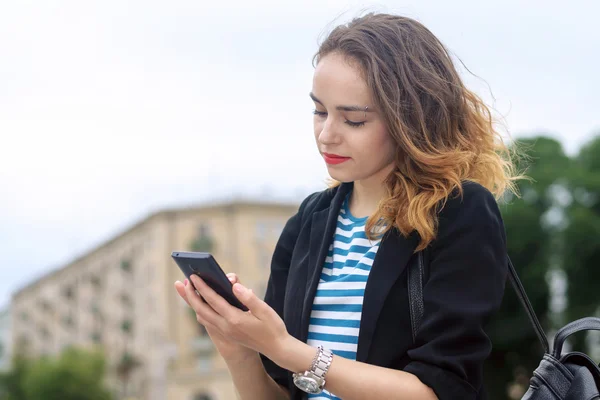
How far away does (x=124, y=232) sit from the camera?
6025 cm

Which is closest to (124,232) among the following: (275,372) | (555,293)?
(555,293)

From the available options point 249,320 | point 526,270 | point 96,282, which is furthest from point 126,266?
point 249,320

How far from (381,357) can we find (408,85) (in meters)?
0.76

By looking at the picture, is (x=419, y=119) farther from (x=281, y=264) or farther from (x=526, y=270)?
(x=526, y=270)

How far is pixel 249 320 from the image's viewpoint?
84.7 inches

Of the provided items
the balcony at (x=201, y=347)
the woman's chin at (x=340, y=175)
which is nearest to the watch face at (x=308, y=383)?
the woman's chin at (x=340, y=175)

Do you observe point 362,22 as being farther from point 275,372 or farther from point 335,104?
point 275,372

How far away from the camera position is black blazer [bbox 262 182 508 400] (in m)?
2.16

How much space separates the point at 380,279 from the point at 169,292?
170ft

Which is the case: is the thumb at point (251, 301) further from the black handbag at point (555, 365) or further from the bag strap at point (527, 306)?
the bag strap at point (527, 306)

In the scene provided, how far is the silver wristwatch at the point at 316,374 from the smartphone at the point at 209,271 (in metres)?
0.22

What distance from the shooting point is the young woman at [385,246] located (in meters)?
2.17

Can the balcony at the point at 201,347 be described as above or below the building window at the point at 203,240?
below

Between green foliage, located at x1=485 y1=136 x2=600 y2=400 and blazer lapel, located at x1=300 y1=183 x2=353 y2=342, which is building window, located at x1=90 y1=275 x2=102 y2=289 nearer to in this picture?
green foliage, located at x1=485 y1=136 x2=600 y2=400
